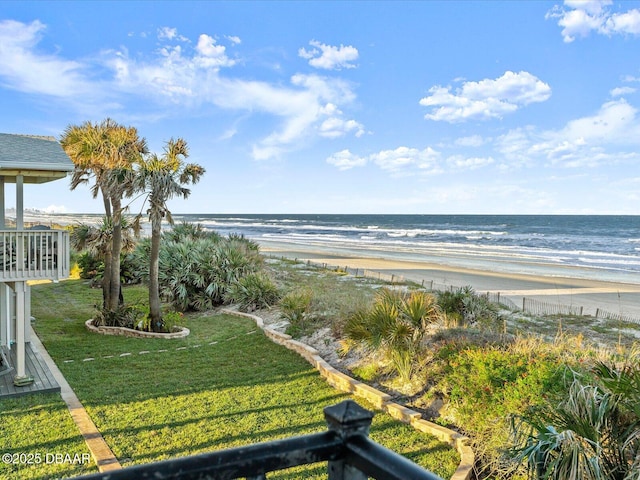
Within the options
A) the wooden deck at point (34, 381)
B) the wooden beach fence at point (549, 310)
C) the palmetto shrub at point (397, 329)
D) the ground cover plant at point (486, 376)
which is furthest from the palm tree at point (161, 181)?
the wooden beach fence at point (549, 310)

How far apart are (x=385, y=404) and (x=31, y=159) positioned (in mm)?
7391

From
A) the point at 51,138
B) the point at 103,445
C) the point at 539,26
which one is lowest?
the point at 103,445

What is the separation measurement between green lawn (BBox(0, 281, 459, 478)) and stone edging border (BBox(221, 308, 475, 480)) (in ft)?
0.40

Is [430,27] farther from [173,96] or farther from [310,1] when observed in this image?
[173,96]

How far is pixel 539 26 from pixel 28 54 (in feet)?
69.4

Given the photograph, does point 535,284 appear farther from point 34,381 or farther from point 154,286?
point 34,381

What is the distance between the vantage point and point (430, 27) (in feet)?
64.7

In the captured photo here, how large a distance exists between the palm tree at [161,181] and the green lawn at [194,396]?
1.58 metres

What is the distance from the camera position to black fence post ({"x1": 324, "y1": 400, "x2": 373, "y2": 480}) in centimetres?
128

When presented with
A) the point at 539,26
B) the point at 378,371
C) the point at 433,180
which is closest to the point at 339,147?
the point at 433,180

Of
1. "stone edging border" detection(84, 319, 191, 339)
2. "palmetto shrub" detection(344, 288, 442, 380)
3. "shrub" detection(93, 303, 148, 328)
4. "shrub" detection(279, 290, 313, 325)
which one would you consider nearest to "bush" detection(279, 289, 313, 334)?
"shrub" detection(279, 290, 313, 325)

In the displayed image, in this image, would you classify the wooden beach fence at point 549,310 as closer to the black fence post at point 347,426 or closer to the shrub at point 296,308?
the shrub at point 296,308

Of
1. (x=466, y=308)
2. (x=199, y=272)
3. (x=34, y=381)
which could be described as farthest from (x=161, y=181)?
(x=466, y=308)

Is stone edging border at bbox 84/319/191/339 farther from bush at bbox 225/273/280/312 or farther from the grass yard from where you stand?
the grass yard
